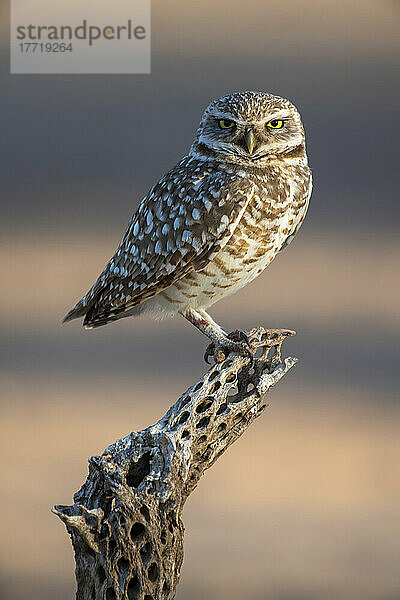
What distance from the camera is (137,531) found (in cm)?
130

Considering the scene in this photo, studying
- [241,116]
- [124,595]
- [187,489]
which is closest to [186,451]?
[187,489]

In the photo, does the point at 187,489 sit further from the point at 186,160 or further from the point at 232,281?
the point at 186,160

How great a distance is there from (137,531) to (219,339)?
500mm

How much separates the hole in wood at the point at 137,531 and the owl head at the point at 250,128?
742mm

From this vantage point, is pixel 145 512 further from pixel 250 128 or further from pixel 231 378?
pixel 250 128

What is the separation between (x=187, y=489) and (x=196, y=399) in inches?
6.2

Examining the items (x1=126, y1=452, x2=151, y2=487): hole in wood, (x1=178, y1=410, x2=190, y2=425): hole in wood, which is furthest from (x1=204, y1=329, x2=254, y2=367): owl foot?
(x1=126, y1=452, x2=151, y2=487): hole in wood

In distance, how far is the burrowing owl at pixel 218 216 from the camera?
159cm

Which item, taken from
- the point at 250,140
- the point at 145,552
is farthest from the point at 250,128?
the point at 145,552

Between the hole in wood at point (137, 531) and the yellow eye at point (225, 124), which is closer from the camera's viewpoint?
the hole in wood at point (137, 531)

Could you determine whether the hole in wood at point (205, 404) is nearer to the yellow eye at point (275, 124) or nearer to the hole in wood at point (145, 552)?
the hole in wood at point (145, 552)

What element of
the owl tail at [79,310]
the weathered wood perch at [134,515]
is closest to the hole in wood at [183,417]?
the weathered wood perch at [134,515]

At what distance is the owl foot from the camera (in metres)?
1.59

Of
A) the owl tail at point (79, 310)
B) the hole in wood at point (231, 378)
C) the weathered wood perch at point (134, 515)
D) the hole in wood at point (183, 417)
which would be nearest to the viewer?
the weathered wood perch at point (134, 515)
